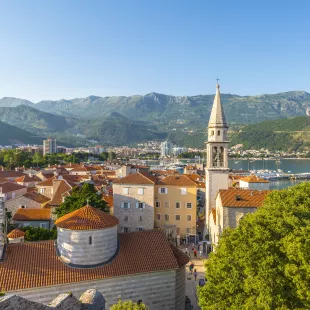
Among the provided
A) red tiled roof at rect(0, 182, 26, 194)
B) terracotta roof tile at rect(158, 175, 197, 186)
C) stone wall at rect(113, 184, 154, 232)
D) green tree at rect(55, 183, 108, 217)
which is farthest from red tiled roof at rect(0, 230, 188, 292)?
red tiled roof at rect(0, 182, 26, 194)

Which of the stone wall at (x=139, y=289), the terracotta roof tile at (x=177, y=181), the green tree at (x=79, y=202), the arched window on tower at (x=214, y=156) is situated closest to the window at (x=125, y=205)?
the green tree at (x=79, y=202)

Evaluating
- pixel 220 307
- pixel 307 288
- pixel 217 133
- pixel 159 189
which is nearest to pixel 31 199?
pixel 159 189

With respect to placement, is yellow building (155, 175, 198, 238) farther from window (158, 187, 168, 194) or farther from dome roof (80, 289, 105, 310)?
dome roof (80, 289, 105, 310)

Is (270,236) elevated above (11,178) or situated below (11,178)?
above

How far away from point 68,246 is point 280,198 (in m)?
11.7

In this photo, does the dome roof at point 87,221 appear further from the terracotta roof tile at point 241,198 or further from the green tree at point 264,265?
the terracotta roof tile at point 241,198

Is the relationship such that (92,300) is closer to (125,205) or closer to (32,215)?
(125,205)

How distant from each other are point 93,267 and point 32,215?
22.3 metres

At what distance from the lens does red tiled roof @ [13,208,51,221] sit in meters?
37.1

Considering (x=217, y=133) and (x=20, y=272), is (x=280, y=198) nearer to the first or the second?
(x=20, y=272)

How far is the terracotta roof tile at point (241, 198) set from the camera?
94.2 ft

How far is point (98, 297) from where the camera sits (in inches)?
580

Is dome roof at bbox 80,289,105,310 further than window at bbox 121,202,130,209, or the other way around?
window at bbox 121,202,130,209

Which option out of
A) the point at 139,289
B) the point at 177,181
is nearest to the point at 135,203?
the point at 177,181
